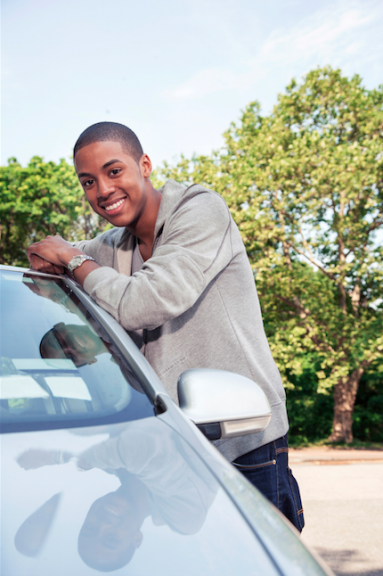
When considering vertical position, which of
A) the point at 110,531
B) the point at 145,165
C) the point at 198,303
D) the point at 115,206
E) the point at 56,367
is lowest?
the point at 110,531

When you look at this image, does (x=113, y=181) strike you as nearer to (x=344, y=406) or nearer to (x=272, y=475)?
(x=272, y=475)

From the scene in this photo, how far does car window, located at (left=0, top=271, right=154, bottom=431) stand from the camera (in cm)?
98

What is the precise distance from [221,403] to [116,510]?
417 mm

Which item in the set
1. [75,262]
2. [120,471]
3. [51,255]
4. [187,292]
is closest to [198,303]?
[187,292]

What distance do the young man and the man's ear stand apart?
0.13 meters

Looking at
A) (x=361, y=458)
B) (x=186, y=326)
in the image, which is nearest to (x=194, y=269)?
(x=186, y=326)

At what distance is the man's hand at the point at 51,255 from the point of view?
1714 mm

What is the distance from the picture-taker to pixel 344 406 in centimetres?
1530

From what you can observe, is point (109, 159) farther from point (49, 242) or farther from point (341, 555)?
point (341, 555)

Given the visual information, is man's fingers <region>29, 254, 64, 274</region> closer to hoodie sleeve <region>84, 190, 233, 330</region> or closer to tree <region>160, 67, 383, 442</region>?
hoodie sleeve <region>84, 190, 233, 330</region>

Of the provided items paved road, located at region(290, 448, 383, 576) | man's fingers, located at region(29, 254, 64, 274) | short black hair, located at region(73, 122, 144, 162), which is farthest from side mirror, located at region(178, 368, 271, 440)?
paved road, located at region(290, 448, 383, 576)

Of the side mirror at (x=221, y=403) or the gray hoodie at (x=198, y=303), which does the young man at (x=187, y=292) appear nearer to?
the gray hoodie at (x=198, y=303)

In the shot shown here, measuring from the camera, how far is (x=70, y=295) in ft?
5.16

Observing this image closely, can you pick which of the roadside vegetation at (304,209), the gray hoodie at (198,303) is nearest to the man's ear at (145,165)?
the gray hoodie at (198,303)
